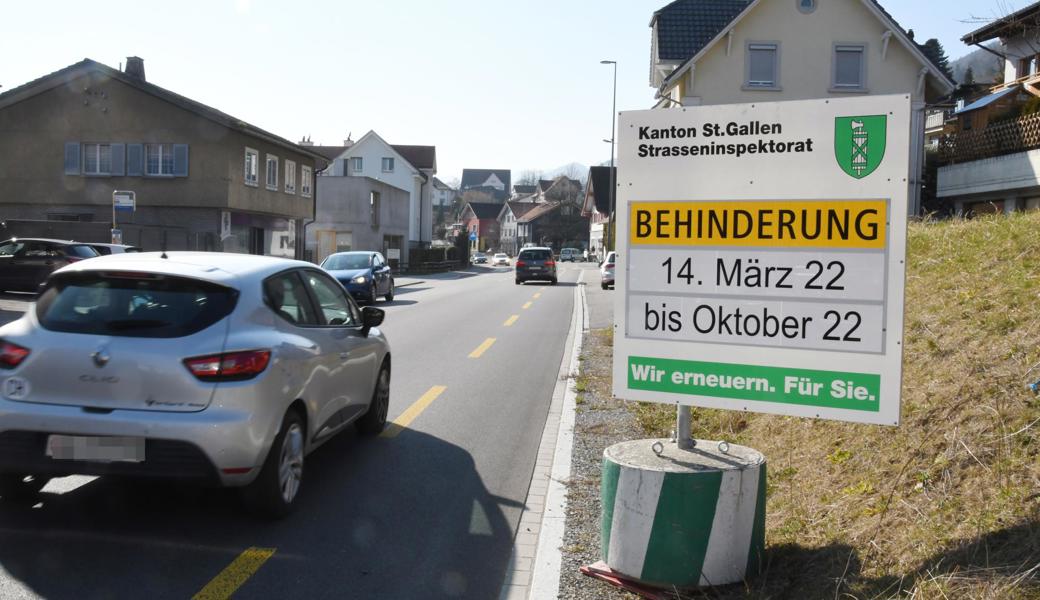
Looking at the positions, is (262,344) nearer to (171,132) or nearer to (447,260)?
(171,132)

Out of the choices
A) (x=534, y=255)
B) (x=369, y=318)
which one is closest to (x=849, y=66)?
(x=534, y=255)

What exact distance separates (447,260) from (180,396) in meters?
64.0

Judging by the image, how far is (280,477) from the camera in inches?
212

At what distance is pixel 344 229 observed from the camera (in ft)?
183

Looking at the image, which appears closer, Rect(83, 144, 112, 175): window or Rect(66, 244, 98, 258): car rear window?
Rect(66, 244, 98, 258): car rear window

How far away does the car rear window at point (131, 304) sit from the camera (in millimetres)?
5117

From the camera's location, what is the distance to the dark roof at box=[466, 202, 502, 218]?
5846 inches

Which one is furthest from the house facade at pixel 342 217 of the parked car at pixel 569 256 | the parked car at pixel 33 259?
the parked car at pixel 569 256

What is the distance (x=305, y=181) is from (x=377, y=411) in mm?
39643

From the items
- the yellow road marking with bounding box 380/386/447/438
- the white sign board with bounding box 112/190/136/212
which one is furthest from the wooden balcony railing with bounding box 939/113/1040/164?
the white sign board with bounding box 112/190/136/212

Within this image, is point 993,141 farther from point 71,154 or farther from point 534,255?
point 71,154

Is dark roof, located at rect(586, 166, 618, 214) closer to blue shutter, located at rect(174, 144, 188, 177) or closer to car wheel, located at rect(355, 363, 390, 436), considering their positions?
blue shutter, located at rect(174, 144, 188, 177)

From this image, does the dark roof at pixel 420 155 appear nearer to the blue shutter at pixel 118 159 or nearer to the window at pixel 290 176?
the window at pixel 290 176

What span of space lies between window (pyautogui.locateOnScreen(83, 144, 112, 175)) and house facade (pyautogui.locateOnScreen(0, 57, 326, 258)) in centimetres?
4
